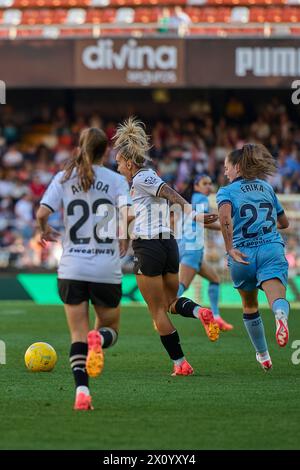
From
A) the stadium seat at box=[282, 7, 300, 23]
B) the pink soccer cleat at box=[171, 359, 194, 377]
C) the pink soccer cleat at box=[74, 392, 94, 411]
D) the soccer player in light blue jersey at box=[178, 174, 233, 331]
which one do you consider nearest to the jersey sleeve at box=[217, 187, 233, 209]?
the pink soccer cleat at box=[171, 359, 194, 377]

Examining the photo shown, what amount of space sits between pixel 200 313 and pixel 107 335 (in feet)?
7.51

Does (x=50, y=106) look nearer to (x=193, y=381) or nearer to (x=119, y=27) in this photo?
(x=119, y=27)

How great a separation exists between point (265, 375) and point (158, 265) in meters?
1.63

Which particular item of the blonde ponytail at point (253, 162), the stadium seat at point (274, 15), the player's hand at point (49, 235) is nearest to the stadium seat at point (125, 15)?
the stadium seat at point (274, 15)

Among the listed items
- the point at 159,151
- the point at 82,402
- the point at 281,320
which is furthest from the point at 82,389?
the point at 159,151

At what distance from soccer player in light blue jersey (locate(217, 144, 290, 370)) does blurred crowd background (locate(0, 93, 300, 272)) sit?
12.0m

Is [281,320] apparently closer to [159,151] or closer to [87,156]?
[87,156]

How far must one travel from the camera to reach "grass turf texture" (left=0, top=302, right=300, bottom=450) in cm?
700

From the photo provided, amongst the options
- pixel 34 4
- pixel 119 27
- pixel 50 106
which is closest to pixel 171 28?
pixel 119 27

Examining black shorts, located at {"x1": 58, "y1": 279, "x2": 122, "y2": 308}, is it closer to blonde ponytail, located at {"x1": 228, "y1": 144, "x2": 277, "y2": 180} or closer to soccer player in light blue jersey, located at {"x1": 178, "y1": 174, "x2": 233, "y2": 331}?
blonde ponytail, located at {"x1": 228, "y1": 144, "x2": 277, "y2": 180}

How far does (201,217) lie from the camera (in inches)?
384

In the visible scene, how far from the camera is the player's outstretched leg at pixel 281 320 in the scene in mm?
9344

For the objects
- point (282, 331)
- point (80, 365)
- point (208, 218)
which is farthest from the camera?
point (208, 218)

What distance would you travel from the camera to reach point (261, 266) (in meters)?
9.98
